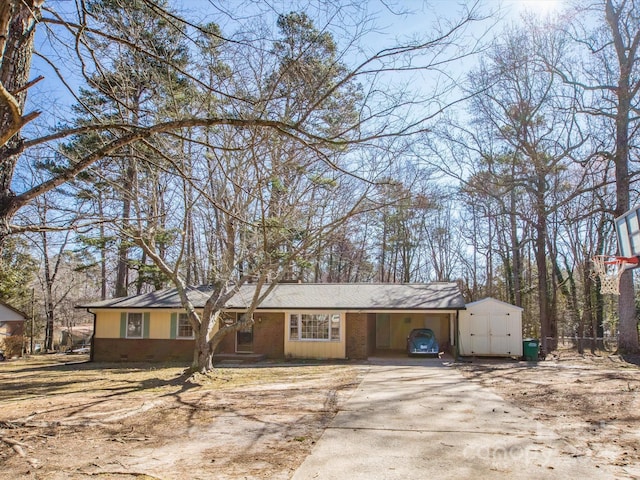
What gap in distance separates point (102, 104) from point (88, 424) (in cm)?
650

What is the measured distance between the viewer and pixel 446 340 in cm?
2275

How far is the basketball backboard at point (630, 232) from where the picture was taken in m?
12.5

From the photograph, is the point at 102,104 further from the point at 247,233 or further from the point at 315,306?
the point at 315,306

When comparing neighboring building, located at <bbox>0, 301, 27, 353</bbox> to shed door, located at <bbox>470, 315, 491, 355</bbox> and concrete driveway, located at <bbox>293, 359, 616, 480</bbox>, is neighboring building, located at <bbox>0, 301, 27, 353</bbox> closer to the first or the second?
shed door, located at <bbox>470, 315, 491, 355</bbox>

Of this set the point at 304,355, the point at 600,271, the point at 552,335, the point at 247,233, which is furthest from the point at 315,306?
the point at 552,335

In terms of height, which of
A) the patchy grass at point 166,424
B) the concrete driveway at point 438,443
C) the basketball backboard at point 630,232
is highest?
the basketball backboard at point 630,232

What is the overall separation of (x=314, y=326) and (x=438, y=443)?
13.9m

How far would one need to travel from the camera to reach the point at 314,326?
19969 millimetres

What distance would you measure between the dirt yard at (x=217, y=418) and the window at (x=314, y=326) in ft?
14.2

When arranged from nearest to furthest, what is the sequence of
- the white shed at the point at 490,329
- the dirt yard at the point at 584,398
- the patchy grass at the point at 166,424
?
1. the patchy grass at the point at 166,424
2. the dirt yard at the point at 584,398
3. the white shed at the point at 490,329

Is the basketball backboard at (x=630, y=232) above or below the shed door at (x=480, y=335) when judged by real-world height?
above

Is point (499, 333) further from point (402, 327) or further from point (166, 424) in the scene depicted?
point (166, 424)

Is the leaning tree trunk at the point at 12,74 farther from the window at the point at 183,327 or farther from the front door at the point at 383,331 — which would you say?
the front door at the point at 383,331

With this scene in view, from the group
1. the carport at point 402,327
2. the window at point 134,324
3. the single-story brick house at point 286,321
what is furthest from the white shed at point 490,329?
the window at point 134,324
